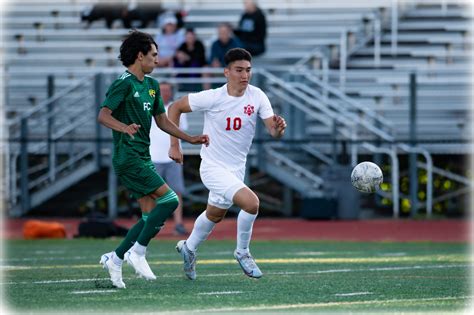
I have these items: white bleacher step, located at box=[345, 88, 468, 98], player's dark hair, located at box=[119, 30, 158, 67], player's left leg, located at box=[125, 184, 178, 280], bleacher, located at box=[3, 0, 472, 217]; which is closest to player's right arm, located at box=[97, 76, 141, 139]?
player's dark hair, located at box=[119, 30, 158, 67]

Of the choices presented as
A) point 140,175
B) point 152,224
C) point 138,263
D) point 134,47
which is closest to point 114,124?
point 140,175

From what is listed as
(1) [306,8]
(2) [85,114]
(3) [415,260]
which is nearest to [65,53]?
(2) [85,114]

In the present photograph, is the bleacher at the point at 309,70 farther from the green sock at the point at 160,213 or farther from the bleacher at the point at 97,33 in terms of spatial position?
the green sock at the point at 160,213

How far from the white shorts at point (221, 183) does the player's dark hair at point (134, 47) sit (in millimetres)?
1366

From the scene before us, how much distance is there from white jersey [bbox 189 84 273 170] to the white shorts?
0.07 metres

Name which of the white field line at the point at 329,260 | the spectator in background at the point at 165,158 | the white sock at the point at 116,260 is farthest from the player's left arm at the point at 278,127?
the spectator in background at the point at 165,158

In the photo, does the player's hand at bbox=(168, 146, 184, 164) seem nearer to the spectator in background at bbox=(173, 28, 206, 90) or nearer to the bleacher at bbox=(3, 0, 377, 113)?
the spectator in background at bbox=(173, 28, 206, 90)

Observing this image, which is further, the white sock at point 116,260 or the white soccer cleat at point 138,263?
the white soccer cleat at point 138,263

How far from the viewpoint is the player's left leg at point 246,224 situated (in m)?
10.9

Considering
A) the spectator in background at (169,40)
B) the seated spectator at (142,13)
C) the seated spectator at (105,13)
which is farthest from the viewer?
the seated spectator at (105,13)

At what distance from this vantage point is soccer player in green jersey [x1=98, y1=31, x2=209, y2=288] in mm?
10320

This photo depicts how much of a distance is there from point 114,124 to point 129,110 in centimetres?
36

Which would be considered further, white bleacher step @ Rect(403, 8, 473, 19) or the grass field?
white bleacher step @ Rect(403, 8, 473, 19)

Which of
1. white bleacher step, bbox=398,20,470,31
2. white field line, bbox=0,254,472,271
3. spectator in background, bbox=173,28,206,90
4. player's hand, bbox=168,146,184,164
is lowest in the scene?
white field line, bbox=0,254,472,271
